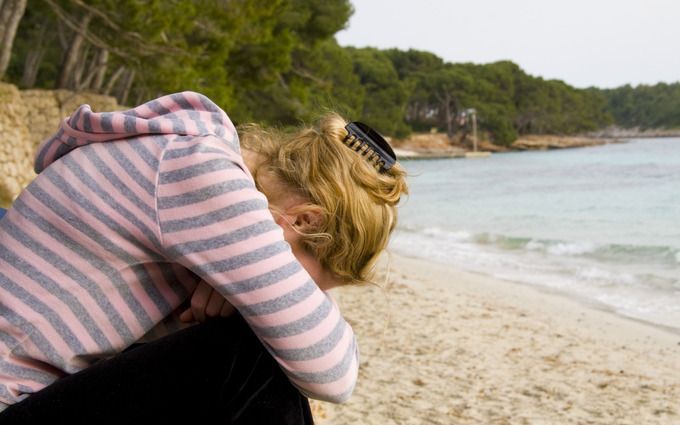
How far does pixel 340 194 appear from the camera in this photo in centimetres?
144

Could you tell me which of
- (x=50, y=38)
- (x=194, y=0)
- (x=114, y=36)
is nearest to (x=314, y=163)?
(x=114, y=36)

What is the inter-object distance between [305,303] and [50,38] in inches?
837

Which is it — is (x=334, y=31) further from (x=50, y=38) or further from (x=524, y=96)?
(x=524, y=96)

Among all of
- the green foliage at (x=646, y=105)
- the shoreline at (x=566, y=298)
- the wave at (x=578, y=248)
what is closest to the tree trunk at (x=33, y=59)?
the wave at (x=578, y=248)

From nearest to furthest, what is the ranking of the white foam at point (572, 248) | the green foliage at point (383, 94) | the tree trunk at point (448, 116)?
the white foam at point (572, 248), the green foliage at point (383, 94), the tree trunk at point (448, 116)

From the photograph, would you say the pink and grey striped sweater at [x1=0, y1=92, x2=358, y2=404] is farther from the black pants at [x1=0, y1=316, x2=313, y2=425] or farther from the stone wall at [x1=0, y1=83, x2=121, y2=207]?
the stone wall at [x1=0, y1=83, x2=121, y2=207]

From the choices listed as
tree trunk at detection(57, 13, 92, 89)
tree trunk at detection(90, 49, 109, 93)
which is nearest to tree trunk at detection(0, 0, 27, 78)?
tree trunk at detection(57, 13, 92, 89)

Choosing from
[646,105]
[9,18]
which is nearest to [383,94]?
[9,18]

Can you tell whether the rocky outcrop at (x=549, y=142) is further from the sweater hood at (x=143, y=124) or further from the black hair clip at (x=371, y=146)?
the sweater hood at (x=143, y=124)

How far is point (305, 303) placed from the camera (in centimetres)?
129

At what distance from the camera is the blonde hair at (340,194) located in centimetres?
144

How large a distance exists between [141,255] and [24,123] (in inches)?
435

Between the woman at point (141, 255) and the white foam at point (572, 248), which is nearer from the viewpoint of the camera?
the woman at point (141, 255)

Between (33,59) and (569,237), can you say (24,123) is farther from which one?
(569,237)
